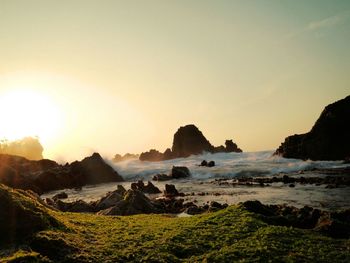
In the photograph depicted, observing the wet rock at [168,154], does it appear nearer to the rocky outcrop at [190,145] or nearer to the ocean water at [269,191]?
the rocky outcrop at [190,145]

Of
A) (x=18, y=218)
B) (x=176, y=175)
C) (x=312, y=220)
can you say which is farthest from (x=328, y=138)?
(x=18, y=218)

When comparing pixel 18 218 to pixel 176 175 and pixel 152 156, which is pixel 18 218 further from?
pixel 152 156

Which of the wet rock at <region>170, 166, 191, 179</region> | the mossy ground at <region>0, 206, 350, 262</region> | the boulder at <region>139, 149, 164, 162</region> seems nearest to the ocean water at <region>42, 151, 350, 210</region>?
the wet rock at <region>170, 166, 191, 179</region>

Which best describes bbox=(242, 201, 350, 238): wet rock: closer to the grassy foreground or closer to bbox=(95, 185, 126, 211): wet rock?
the grassy foreground

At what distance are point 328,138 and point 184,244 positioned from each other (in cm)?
8708

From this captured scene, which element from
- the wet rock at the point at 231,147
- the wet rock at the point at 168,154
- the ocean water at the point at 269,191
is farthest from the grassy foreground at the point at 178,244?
the wet rock at the point at 168,154

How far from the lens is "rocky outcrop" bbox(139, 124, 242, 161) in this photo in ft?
502

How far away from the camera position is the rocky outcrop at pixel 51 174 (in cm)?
8431

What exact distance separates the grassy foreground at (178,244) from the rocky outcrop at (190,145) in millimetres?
127983

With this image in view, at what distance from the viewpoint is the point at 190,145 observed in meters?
155

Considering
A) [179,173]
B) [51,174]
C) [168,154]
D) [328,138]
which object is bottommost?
[179,173]

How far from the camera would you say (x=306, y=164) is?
8825 centimetres

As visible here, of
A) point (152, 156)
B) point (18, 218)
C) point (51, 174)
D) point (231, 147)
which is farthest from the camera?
point (152, 156)

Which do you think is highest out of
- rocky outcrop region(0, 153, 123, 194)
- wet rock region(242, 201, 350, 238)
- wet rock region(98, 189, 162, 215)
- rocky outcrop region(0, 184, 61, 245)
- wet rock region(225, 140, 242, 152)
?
wet rock region(225, 140, 242, 152)
